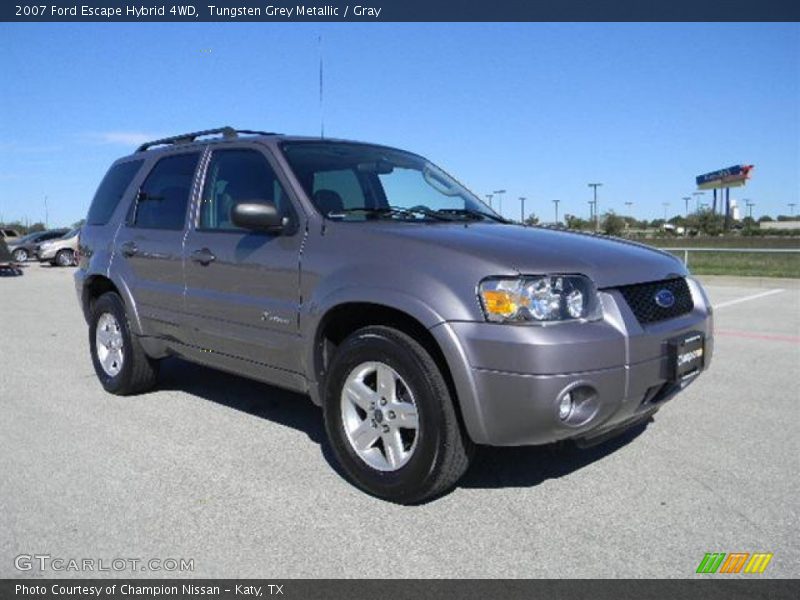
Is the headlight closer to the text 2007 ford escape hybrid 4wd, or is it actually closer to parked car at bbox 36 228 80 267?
the text 2007 ford escape hybrid 4wd

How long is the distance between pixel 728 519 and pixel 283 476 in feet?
7.33

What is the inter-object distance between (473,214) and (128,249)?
2.61m

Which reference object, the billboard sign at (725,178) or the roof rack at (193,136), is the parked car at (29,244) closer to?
the roof rack at (193,136)

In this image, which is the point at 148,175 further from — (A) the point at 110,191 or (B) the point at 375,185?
(B) the point at 375,185

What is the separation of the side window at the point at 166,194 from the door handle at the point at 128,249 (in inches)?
6.1

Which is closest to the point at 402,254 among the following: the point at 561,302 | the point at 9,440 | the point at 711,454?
the point at 561,302

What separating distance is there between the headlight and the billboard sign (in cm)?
9203

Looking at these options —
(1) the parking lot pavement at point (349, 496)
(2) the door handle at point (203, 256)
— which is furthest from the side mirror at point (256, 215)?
(1) the parking lot pavement at point (349, 496)

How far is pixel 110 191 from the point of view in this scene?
5805 millimetres

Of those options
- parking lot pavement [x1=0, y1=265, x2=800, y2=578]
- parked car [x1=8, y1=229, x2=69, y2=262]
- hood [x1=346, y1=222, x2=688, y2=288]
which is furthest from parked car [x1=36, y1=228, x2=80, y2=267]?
hood [x1=346, y1=222, x2=688, y2=288]

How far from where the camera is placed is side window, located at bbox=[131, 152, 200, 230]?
4883 millimetres

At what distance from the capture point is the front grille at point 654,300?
337 cm

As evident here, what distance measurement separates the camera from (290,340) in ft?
12.9

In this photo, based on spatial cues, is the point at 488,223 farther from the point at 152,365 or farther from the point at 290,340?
the point at 152,365
